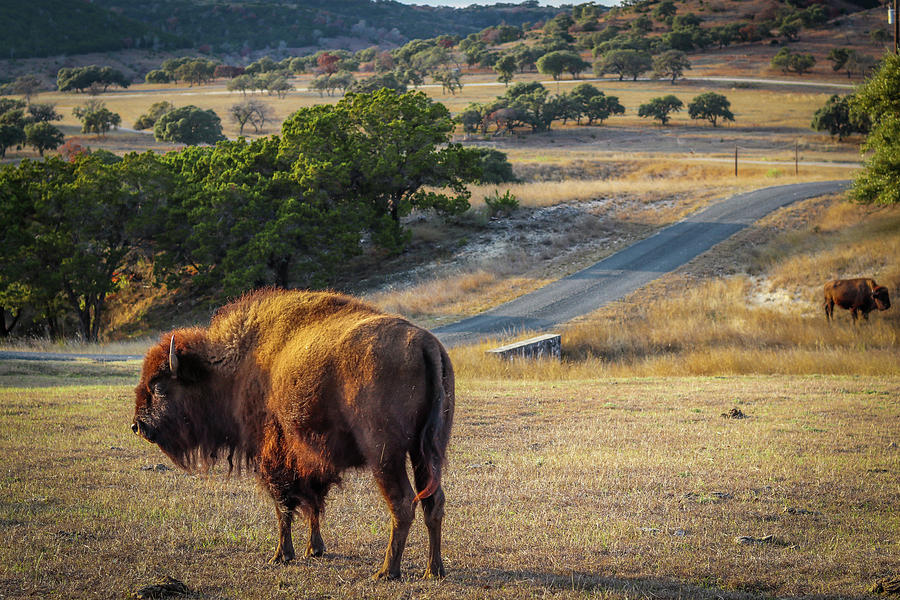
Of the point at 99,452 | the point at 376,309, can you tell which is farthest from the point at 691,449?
the point at 99,452

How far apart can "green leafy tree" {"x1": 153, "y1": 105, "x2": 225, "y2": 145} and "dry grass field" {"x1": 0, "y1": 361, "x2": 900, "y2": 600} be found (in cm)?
6646

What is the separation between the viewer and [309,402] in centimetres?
650

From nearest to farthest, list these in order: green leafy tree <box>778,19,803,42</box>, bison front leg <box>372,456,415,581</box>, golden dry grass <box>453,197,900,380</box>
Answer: bison front leg <box>372,456,415,581</box>, golden dry grass <box>453,197,900,380</box>, green leafy tree <box>778,19,803,42</box>

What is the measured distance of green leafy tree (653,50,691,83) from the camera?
115 metres

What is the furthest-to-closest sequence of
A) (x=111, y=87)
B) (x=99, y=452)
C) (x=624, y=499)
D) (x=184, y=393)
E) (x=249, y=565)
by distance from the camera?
1. (x=111, y=87)
2. (x=99, y=452)
3. (x=624, y=499)
4. (x=184, y=393)
5. (x=249, y=565)

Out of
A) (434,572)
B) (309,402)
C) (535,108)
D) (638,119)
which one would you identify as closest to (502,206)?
(309,402)

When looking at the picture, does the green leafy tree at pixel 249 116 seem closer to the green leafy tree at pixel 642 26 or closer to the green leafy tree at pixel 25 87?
the green leafy tree at pixel 25 87

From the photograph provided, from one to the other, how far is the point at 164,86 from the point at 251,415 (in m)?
150

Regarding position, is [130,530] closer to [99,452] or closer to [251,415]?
[251,415]

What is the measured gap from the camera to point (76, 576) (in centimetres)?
627

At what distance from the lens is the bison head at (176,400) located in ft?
23.6

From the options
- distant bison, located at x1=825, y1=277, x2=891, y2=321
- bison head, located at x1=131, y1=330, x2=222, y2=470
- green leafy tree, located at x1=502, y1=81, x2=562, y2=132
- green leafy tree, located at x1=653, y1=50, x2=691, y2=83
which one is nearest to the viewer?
bison head, located at x1=131, y1=330, x2=222, y2=470

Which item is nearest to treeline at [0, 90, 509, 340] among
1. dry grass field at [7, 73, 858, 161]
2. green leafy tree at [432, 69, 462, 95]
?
dry grass field at [7, 73, 858, 161]

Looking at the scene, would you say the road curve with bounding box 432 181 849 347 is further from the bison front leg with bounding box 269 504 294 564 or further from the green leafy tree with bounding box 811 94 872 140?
the green leafy tree with bounding box 811 94 872 140
